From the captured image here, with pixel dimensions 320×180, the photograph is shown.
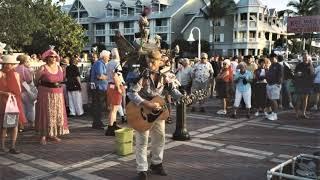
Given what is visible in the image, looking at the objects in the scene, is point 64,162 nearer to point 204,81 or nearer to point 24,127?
point 24,127

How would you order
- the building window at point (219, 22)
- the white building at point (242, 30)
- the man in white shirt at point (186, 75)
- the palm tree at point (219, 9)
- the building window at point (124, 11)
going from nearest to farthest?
the man in white shirt at point (186, 75)
the palm tree at point (219, 9)
the white building at point (242, 30)
the building window at point (219, 22)
the building window at point (124, 11)

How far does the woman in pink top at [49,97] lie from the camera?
8359mm

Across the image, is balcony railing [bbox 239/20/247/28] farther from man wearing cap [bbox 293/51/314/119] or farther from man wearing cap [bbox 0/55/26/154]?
man wearing cap [bbox 0/55/26/154]

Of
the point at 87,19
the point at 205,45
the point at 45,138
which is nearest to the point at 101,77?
the point at 45,138

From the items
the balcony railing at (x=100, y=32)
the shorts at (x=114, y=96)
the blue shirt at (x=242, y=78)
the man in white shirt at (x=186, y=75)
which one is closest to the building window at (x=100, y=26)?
the balcony railing at (x=100, y=32)

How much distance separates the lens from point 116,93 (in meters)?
9.41

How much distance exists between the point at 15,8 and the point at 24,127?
18.5m

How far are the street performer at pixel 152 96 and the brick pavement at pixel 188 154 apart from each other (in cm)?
Answer: 28

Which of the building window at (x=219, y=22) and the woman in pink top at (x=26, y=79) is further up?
the building window at (x=219, y=22)

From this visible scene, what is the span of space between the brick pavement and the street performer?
0.28 metres

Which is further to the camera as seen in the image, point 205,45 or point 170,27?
point 170,27

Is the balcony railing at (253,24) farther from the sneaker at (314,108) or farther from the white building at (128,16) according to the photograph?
the sneaker at (314,108)

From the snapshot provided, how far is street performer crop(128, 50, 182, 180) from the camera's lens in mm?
6113

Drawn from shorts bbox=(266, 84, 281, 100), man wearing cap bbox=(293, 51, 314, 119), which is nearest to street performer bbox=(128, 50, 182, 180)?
shorts bbox=(266, 84, 281, 100)
